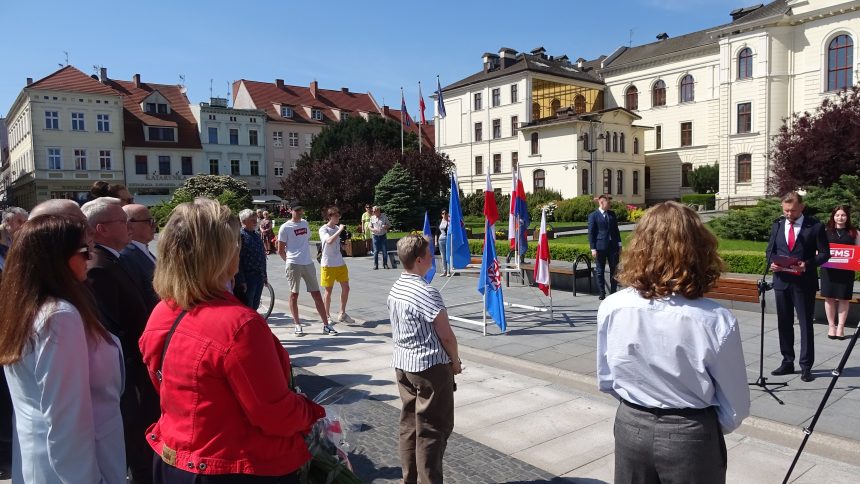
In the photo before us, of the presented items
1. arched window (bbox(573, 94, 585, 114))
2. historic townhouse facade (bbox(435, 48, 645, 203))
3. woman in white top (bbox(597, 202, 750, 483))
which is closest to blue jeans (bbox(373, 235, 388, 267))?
woman in white top (bbox(597, 202, 750, 483))

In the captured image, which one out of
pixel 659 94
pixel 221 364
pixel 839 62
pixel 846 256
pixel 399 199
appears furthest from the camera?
pixel 659 94

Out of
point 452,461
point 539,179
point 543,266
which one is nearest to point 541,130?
point 539,179

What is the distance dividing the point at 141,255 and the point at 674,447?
3570mm

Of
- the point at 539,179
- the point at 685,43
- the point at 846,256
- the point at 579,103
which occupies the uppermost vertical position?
the point at 685,43

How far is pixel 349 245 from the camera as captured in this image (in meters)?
22.0

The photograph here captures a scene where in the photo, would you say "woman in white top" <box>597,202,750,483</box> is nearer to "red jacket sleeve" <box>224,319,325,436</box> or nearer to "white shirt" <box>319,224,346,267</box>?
"red jacket sleeve" <box>224,319,325,436</box>

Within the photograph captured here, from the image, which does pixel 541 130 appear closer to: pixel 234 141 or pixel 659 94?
pixel 659 94

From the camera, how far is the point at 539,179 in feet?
173

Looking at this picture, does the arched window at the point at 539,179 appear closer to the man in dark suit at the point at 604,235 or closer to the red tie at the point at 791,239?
the man in dark suit at the point at 604,235

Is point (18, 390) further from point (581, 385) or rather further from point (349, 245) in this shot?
point (349, 245)

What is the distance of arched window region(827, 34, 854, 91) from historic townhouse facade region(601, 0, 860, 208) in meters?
0.06

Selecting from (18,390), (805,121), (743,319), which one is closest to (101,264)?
(18,390)

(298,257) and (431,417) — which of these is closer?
(431,417)

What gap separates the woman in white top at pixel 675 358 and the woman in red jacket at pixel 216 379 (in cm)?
129
